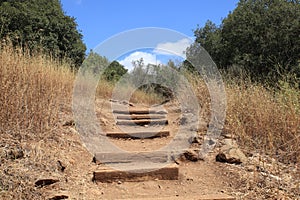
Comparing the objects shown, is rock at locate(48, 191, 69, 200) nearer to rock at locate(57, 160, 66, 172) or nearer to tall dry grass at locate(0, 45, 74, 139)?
rock at locate(57, 160, 66, 172)

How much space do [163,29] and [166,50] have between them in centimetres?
29

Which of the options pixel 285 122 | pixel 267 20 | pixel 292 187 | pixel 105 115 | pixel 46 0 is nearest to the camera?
pixel 292 187

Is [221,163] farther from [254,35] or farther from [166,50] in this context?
[254,35]

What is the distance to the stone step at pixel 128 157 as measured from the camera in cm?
305

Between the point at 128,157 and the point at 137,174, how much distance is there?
336mm

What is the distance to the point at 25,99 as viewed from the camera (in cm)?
336

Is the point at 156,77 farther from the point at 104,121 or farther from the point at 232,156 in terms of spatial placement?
the point at 232,156

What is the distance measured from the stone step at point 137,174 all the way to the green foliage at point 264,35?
6.84 m

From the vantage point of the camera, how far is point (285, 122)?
350cm

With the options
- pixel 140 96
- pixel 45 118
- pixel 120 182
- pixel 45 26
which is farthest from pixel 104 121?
pixel 45 26

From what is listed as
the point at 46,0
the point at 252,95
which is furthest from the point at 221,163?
the point at 46,0

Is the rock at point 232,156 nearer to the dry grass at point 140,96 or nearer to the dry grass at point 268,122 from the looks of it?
the dry grass at point 268,122

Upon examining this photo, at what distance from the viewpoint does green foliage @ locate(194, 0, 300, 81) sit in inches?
367

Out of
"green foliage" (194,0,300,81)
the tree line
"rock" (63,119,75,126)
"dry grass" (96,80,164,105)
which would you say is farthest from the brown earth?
"green foliage" (194,0,300,81)
